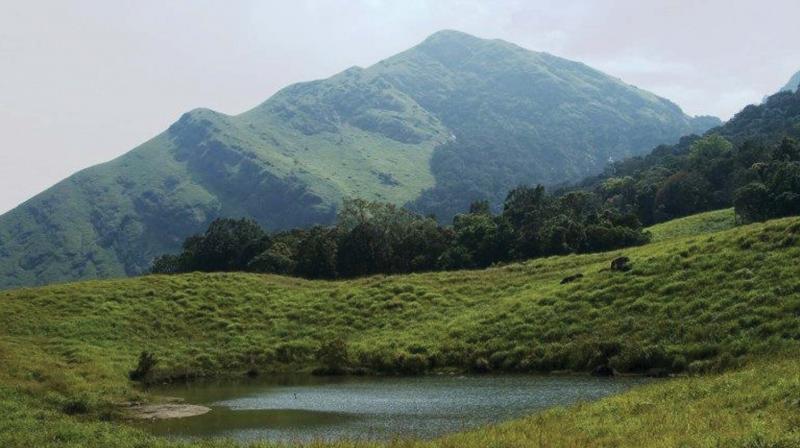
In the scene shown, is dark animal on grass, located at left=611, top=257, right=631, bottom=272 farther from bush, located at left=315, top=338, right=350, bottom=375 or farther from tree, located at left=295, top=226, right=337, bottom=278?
tree, located at left=295, top=226, right=337, bottom=278

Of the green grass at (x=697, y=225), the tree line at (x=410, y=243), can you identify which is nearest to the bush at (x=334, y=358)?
the tree line at (x=410, y=243)

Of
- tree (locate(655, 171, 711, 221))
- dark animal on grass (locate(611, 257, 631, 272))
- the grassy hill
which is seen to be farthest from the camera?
tree (locate(655, 171, 711, 221))

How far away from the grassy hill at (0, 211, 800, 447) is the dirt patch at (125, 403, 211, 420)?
1860mm

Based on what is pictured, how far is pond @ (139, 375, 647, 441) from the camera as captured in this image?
116ft

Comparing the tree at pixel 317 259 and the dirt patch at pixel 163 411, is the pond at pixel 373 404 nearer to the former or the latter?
the dirt patch at pixel 163 411

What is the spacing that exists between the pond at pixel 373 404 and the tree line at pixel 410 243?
69770 millimetres

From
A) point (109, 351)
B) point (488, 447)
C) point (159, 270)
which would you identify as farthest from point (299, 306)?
point (159, 270)

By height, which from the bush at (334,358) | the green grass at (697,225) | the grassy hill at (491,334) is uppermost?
the green grass at (697,225)

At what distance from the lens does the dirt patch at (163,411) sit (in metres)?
43.6

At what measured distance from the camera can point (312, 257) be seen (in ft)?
447

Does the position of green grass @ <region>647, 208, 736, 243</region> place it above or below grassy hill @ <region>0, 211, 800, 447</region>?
above

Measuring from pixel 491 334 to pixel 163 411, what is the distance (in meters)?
30.6

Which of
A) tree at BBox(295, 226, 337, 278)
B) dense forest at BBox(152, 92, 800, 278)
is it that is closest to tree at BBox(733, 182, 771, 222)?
dense forest at BBox(152, 92, 800, 278)

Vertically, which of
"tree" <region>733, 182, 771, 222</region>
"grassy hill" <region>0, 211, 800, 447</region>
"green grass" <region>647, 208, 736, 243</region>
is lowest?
"grassy hill" <region>0, 211, 800, 447</region>
